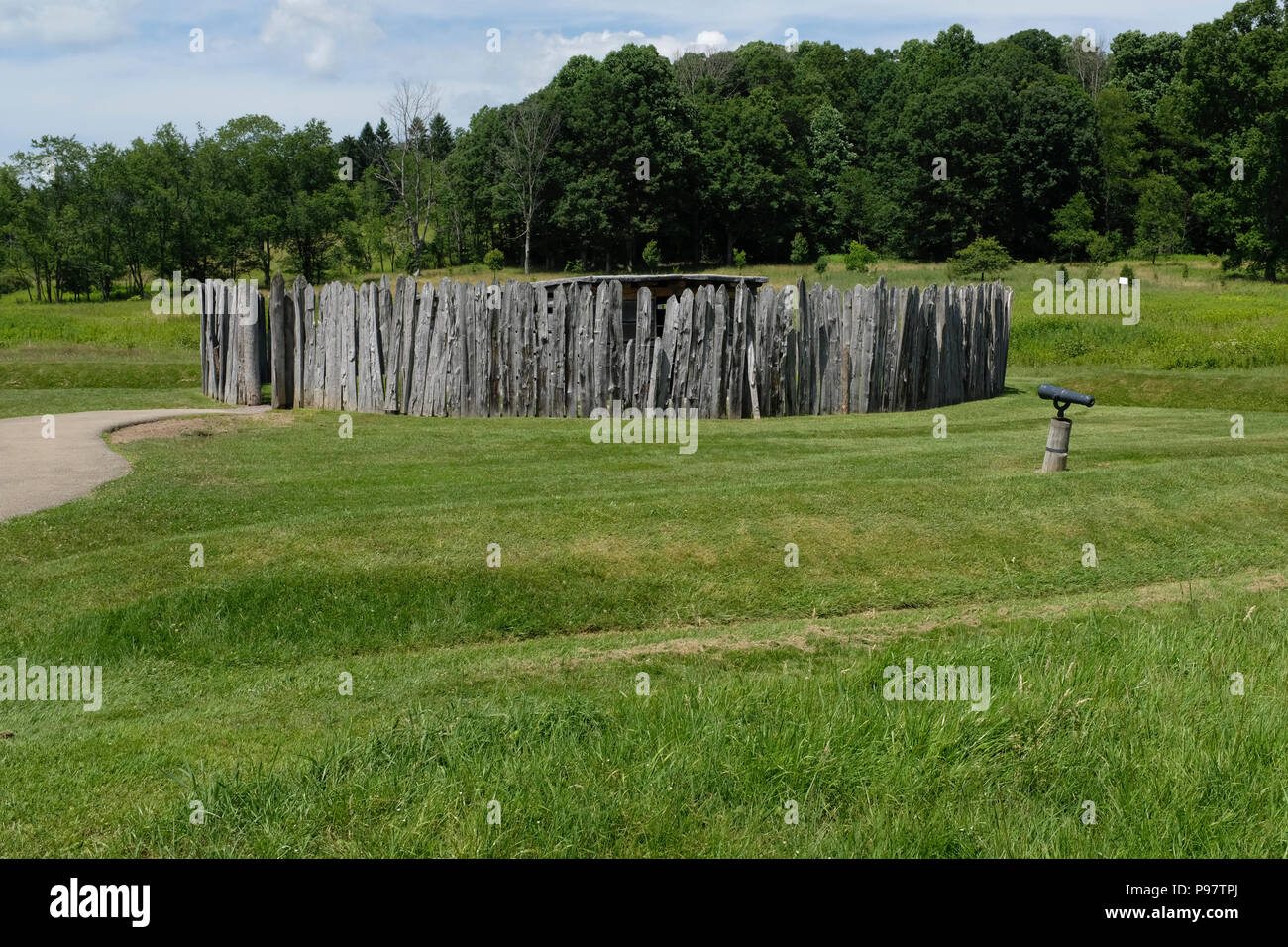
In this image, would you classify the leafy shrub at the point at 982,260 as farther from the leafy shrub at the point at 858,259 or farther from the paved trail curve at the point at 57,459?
the paved trail curve at the point at 57,459

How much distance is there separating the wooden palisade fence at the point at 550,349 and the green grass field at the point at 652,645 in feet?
8.25

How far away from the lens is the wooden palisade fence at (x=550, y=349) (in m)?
18.1

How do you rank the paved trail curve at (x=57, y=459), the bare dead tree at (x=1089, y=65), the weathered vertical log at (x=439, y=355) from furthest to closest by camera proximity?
the bare dead tree at (x=1089, y=65), the weathered vertical log at (x=439, y=355), the paved trail curve at (x=57, y=459)

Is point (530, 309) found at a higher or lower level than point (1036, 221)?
lower

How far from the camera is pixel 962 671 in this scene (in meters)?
6.29

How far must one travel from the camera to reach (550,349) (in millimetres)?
18219

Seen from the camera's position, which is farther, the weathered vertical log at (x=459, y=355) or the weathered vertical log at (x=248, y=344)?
the weathered vertical log at (x=248, y=344)

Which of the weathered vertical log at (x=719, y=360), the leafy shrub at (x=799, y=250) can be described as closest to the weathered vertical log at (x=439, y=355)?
the weathered vertical log at (x=719, y=360)

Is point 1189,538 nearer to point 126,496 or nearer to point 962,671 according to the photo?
point 962,671

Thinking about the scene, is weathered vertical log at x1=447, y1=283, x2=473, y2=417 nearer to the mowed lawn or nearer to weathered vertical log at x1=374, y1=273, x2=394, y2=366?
weathered vertical log at x1=374, y1=273, x2=394, y2=366
